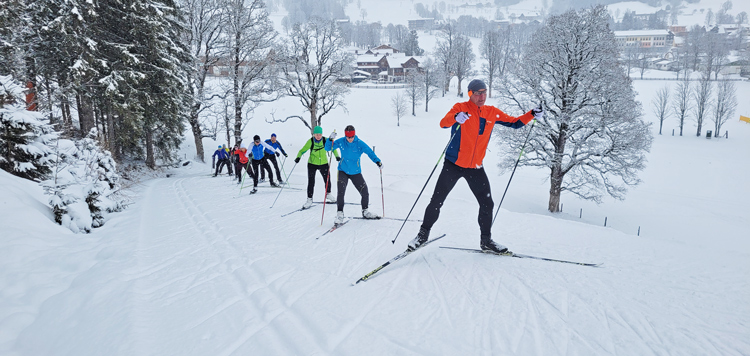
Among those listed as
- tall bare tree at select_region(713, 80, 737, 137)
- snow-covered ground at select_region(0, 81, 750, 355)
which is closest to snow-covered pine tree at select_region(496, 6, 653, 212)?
snow-covered ground at select_region(0, 81, 750, 355)

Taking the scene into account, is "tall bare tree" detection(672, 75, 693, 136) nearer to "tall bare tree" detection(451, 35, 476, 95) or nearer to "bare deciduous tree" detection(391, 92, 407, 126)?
"tall bare tree" detection(451, 35, 476, 95)

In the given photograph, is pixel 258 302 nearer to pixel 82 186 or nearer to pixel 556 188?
pixel 82 186

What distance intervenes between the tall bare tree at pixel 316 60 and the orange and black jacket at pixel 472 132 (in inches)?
895

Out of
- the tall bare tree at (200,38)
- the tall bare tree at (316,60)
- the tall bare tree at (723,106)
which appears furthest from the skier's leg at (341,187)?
→ the tall bare tree at (723,106)

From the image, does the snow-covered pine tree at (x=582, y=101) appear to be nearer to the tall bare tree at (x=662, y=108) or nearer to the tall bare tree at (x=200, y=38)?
the tall bare tree at (x=200, y=38)

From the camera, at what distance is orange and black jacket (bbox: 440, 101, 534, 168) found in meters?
4.32

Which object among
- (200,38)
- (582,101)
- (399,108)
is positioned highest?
(200,38)

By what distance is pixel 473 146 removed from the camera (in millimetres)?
4336

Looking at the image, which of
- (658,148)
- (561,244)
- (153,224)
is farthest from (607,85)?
(658,148)

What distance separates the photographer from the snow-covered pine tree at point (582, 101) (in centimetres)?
1416

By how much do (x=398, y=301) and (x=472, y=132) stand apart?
7.05ft

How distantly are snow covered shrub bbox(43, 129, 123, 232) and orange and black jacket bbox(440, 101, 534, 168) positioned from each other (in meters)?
6.59

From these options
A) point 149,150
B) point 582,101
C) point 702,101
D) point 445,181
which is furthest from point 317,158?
point 702,101

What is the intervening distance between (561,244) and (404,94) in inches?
1914
